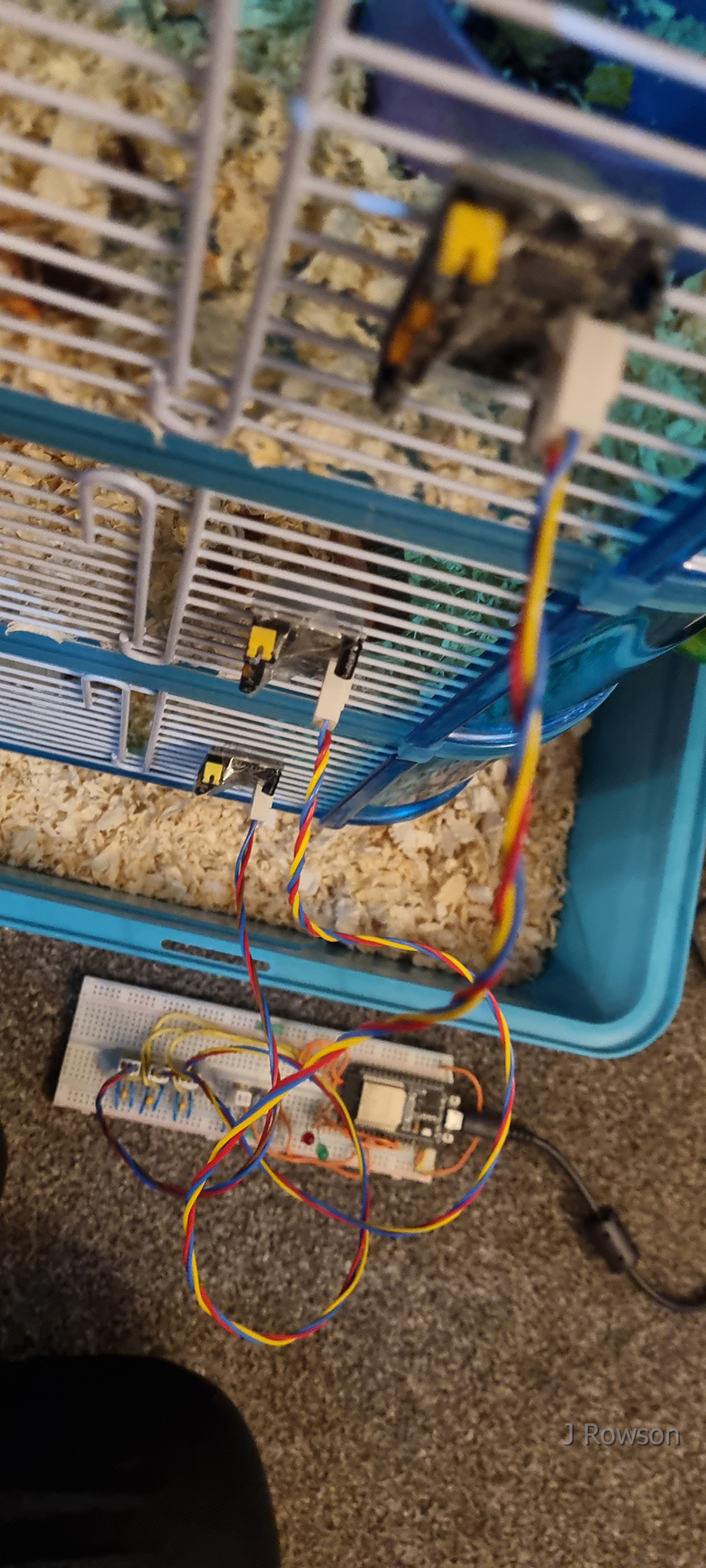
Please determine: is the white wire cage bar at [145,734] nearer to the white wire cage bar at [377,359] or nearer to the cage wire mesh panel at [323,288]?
the cage wire mesh panel at [323,288]

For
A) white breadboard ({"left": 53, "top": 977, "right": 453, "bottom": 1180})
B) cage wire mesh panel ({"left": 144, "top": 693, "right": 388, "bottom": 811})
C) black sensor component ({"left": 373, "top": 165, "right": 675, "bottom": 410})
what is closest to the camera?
black sensor component ({"left": 373, "top": 165, "right": 675, "bottom": 410})

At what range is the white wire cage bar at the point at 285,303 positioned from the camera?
29 centimetres

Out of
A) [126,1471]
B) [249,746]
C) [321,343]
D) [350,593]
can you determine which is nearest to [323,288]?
[321,343]

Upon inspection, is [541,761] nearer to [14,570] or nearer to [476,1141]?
[476,1141]

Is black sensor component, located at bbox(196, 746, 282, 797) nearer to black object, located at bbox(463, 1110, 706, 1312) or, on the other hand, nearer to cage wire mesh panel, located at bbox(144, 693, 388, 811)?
cage wire mesh panel, located at bbox(144, 693, 388, 811)

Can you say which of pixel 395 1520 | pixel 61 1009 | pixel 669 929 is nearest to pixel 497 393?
pixel 669 929

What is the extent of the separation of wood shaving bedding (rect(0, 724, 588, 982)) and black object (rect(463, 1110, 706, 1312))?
Answer: 0.17m

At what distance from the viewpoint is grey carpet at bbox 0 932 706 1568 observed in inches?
39.9

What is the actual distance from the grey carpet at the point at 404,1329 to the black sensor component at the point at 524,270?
2.94ft

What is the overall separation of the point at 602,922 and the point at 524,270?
90 cm

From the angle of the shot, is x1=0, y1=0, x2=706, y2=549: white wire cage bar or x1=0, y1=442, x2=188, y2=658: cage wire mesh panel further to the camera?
x1=0, y1=442, x2=188, y2=658: cage wire mesh panel

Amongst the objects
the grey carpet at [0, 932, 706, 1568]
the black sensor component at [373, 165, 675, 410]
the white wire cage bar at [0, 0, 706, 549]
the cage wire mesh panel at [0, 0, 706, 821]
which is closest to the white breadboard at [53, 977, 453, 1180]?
the grey carpet at [0, 932, 706, 1568]

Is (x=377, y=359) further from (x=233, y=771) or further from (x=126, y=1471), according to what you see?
(x=126, y=1471)

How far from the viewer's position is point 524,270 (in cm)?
26
